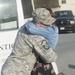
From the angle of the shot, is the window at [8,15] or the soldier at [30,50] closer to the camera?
the soldier at [30,50]

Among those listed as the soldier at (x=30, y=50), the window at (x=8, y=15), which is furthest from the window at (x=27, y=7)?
the soldier at (x=30, y=50)

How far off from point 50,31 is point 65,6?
161 feet

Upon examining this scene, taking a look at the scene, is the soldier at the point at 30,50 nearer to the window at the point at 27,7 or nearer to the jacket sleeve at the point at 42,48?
the jacket sleeve at the point at 42,48

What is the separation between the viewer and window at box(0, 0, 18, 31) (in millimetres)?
6684

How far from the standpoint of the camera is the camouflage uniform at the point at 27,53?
169 inches

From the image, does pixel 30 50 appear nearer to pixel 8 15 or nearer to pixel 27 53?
pixel 27 53

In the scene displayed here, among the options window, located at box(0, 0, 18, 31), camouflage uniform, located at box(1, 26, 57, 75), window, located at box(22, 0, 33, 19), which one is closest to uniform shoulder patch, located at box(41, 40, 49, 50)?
camouflage uniform, located at box(1, 26, 57, 75)

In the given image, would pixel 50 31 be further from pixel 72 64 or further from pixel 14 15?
pixel 72 64

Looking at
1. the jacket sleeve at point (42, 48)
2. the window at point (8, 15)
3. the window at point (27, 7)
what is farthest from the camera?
the window at point (27, 7)

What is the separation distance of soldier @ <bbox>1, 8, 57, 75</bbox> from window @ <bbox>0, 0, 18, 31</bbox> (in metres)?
2.31

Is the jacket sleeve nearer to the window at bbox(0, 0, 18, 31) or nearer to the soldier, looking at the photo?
the soldier

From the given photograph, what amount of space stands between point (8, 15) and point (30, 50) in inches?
100

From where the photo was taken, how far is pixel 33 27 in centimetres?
432

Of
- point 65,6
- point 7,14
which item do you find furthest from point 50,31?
point 65,6
